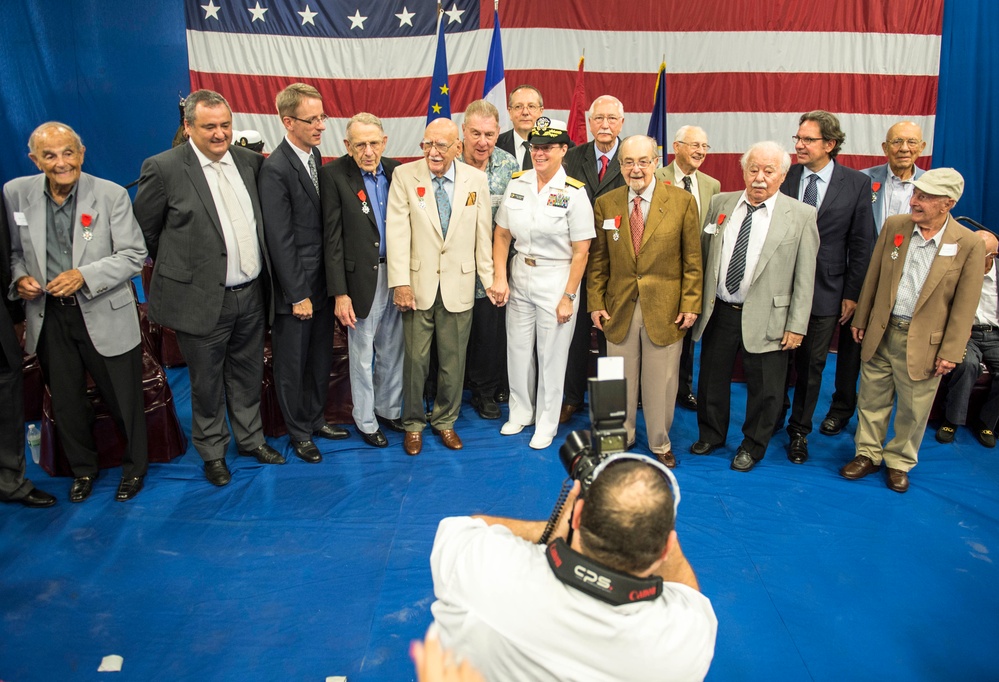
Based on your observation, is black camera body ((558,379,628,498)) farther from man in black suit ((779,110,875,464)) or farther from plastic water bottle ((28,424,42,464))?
plastic water bottle ((28,424,42,464))

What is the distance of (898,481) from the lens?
3486mm

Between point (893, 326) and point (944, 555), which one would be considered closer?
point (944, 555)

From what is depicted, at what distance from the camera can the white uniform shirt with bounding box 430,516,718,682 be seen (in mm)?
1203

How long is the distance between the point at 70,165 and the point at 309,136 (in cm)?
102

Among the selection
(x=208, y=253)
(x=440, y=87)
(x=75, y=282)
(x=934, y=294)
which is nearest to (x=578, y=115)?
(x=440, y=87)

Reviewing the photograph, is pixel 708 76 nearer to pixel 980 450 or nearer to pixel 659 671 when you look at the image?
pixel 980 450

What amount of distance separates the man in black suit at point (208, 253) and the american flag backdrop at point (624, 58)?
10.2 ft

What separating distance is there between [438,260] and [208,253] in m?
1.12

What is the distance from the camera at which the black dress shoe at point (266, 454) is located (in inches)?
144

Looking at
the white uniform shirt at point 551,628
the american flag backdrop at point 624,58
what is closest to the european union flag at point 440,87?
the american flag backdrop at point 624,58

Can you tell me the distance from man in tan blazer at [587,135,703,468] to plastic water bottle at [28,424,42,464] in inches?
119

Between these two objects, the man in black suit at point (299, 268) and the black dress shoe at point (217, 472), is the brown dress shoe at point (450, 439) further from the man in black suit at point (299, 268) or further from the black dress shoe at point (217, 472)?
the black dress shoe at point (217, 472)

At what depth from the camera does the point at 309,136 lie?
3344 mm

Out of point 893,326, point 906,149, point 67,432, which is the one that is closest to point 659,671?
point 893,326
